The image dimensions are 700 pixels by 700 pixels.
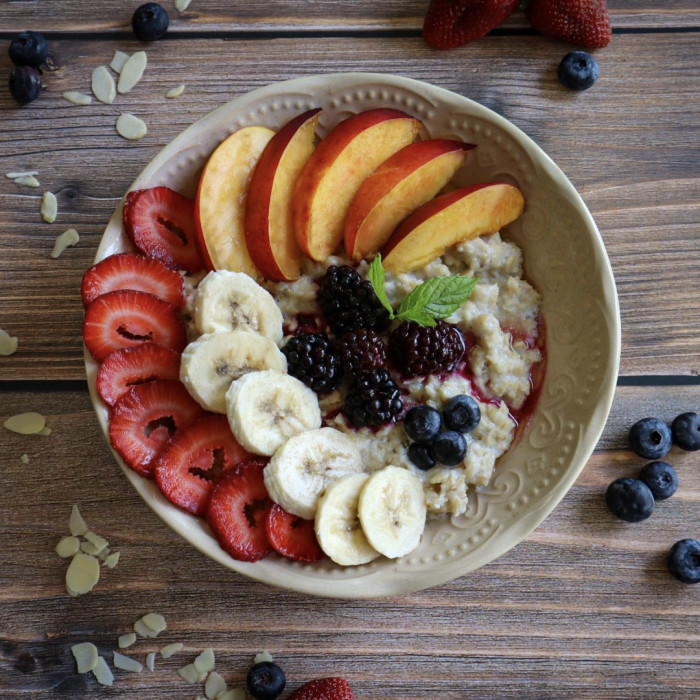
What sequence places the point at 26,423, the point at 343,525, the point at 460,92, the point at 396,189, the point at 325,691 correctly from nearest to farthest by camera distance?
the point at 343,525, the point at 396,189, the point at 325,691, the point at 26,423, the point at 460,92

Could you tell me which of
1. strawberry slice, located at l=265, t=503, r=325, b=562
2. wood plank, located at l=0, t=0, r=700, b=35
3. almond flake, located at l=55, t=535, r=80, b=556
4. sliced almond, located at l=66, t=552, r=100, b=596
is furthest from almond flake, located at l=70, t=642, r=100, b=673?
wood plank, located at l=0, t=0, r=700, b=35

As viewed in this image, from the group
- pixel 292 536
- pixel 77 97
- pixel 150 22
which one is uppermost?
pixel 150 22

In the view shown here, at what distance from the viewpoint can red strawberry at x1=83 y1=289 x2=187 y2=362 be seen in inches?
69.9

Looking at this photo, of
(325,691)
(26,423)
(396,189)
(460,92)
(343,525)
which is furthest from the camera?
(460,92)

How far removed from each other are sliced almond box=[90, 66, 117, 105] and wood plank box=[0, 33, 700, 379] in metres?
0.02

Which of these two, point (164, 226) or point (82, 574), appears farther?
point (82, 574)

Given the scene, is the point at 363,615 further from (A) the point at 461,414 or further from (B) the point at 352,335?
(B) the point at 352,335

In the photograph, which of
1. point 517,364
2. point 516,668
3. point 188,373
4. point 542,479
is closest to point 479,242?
point 517,364

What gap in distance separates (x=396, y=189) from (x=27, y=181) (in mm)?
1109

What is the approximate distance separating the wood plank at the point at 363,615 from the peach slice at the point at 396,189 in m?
0.92

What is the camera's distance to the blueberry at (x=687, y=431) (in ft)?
6.86

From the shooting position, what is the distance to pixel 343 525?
5.84 ft

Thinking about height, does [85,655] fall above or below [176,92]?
below

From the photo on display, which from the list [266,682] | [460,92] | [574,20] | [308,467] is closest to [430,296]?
[308,467]
